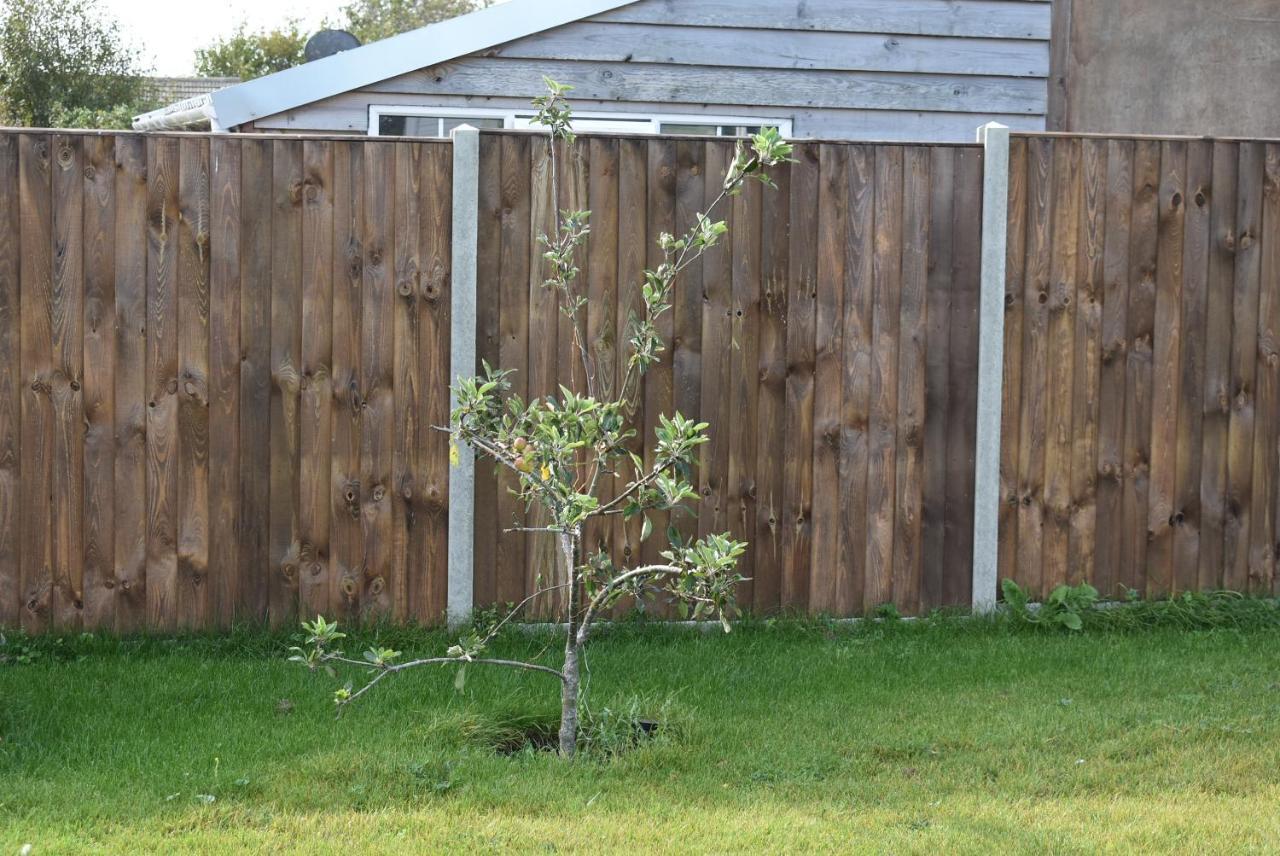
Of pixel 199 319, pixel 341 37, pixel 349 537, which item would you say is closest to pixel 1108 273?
pixel 349 537

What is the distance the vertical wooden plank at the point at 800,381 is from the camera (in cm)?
618

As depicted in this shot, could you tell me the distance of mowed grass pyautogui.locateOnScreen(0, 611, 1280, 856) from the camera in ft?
13.1

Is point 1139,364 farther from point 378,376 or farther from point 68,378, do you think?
point 68,378

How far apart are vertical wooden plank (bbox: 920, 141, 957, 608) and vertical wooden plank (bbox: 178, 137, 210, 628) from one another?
293 cm

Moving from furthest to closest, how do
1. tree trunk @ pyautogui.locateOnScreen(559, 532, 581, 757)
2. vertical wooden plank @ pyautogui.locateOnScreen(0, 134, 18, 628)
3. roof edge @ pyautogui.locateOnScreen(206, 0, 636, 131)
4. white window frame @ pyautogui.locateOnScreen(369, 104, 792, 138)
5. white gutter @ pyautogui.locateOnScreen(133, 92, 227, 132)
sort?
1. white gutter @ pyautogui.locateOnScreen(133, 92, 227, 132)
2. white window frame @ pyautogui.locateOnScreen(369, 104, 792, 138)
3. roof edge @ pyautogui.locateOnScreen(206, 0, 636, 131)
4. vertical wooden plank @ pyautogui.locateOnScreen(0, 134, 18, 628)
5. tree trunk @ pyautogui.locateOnScreen(559, 532, 581, 757)

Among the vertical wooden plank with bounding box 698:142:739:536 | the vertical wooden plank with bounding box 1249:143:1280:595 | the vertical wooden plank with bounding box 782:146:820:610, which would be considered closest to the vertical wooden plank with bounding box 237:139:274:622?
the vertical wooden plank with bounding box 698:142:739:536

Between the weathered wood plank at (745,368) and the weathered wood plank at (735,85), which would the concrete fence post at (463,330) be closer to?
the weathered wood plank at (745,368)

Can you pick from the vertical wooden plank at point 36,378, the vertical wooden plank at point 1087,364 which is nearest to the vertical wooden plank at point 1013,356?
the vertical wooden plank at point 1087,364

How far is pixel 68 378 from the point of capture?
19.2 ft

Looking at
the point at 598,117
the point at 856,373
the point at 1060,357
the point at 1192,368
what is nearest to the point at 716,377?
the point at 856,373

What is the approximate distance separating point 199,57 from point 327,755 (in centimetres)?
3895

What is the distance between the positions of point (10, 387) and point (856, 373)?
11.0 ft

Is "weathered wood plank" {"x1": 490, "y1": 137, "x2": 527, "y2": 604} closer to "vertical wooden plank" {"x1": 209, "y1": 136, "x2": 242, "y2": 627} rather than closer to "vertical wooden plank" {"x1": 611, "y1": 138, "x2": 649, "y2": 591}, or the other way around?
"vertical wooden plank" {"x1": 611, "y1": 138, "x2": 649, "y2": 591}

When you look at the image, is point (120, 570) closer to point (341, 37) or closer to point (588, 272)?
point (588, 272)
